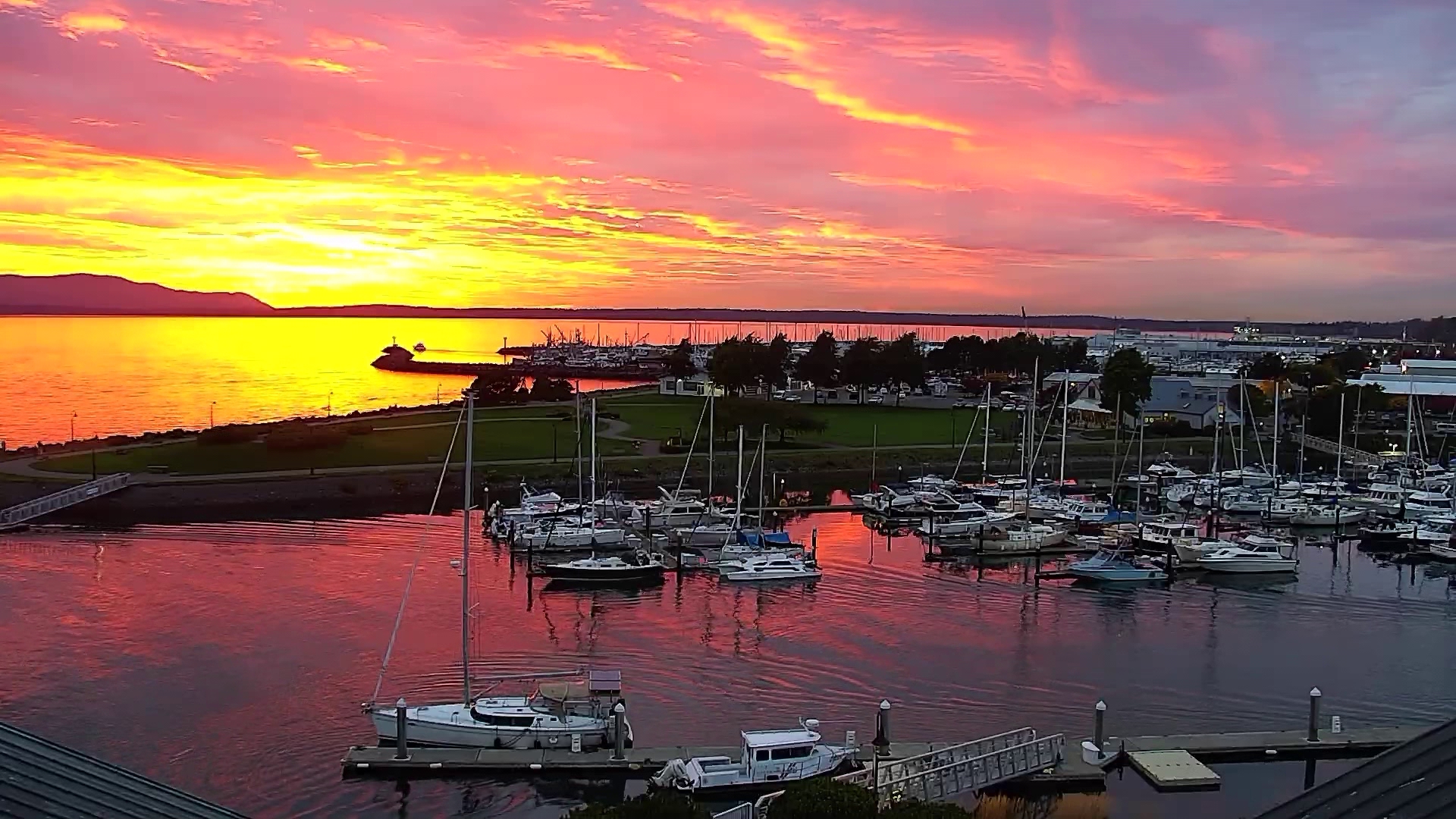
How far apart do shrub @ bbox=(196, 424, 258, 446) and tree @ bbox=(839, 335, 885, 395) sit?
4166 cm

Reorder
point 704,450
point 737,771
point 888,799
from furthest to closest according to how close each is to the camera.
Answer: point 704,450 → point 737,771 → point 888,799

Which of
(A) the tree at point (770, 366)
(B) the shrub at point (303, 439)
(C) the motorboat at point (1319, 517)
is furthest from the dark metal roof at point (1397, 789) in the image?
(A) the tree at point (770, 366)

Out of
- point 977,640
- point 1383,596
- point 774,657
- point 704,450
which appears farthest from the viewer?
point 704,450

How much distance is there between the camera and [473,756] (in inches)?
725

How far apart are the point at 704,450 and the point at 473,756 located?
39.7 metres

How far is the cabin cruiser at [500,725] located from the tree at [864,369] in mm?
62616

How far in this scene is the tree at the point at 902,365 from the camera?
265 ft

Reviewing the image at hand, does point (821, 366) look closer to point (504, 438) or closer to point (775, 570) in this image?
point (504, 438)

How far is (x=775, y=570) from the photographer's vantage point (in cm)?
3238

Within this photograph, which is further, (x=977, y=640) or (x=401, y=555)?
(x=401, y=555)

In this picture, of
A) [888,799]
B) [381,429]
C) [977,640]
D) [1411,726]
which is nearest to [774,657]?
[977,640]

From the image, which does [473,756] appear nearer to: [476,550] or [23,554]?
[476,550]

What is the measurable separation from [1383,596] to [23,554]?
40.7 m

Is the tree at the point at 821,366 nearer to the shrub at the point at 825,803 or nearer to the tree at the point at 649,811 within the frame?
the shrub at the point at 825,803
